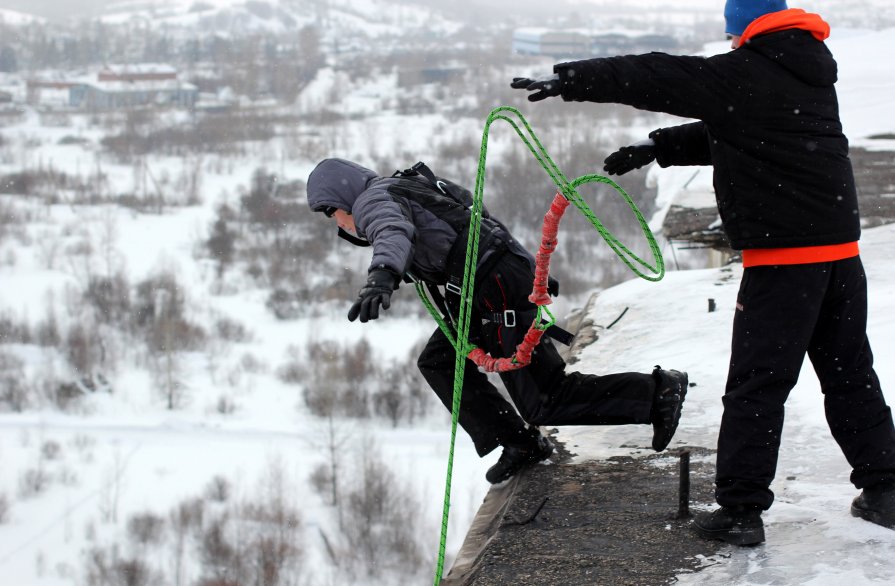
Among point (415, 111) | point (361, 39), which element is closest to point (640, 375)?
point (415, 111)

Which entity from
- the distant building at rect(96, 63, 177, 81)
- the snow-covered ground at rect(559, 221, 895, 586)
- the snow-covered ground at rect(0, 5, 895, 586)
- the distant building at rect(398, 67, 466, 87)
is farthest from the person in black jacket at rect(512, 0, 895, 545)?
the distant building at rect(398, 67, 466, 87)

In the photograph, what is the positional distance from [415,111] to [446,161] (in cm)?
2000

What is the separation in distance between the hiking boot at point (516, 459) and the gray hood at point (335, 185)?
3.43ft

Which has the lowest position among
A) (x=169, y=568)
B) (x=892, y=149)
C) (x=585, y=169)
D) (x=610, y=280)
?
(x=169, y=568)

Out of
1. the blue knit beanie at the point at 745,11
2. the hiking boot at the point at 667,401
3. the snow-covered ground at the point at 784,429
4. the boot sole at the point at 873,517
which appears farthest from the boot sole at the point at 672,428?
the blue knit beanie at the point at 745,11

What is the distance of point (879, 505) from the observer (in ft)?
9.00

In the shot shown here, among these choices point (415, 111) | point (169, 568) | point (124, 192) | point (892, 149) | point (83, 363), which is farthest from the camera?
point (415, 111)

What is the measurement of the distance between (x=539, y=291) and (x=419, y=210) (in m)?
0.50

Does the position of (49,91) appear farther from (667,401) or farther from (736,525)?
(736,525)

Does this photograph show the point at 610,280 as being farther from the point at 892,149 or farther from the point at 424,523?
the point at 892,149

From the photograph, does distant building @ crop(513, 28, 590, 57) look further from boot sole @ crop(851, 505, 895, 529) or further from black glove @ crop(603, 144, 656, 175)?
boot sole @ crop(851, 505, 895, 529)

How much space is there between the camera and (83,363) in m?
30.8

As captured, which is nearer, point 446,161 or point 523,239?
point 523,239

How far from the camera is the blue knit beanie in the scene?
259cm
